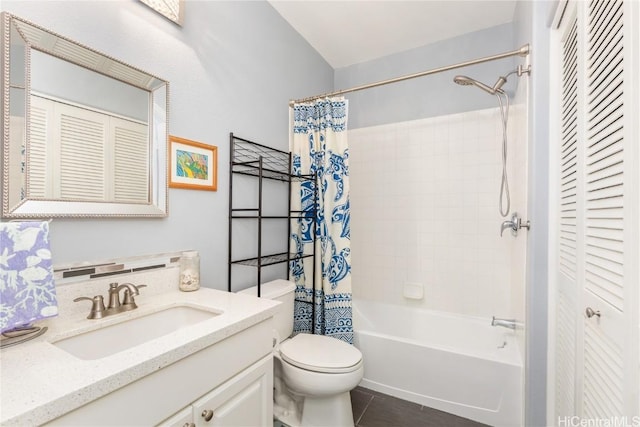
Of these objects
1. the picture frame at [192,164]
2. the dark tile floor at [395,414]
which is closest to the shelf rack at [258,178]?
the picture frame at [192,164]

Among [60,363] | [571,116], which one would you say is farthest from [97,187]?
[571,116]

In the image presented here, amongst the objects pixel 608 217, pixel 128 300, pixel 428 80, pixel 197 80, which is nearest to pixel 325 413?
pixel 128 300

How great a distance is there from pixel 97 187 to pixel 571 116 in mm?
1790

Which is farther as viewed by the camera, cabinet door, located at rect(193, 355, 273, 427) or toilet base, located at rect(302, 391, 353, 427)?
toilet base, located at rect(302, 391, 353, 427)

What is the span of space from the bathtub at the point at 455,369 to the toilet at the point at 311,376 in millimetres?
459

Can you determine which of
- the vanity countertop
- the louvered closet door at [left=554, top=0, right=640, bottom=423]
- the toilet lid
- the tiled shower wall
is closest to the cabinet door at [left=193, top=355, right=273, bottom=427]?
the vanity countertop

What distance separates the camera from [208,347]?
89 centimetres

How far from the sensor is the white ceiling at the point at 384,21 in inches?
77.7

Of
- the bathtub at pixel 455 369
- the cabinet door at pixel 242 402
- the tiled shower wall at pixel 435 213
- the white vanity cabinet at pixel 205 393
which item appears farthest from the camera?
the tiled shower wall at pixel 435 213

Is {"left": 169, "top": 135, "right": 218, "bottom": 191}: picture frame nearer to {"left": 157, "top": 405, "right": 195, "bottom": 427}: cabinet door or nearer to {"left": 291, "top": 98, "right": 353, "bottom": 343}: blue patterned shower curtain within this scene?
{"left": 291, "top": 98, "right": 353, "bottom": 343}: blue patterned shower curtain

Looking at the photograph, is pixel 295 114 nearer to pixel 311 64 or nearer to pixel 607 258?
pixel 311 64

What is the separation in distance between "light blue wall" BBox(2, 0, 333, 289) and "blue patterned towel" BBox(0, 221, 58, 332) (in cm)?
21

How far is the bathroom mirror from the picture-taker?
0.92 m

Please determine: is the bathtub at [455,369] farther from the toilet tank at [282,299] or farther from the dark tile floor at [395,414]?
the toilet tank at [282,299]
